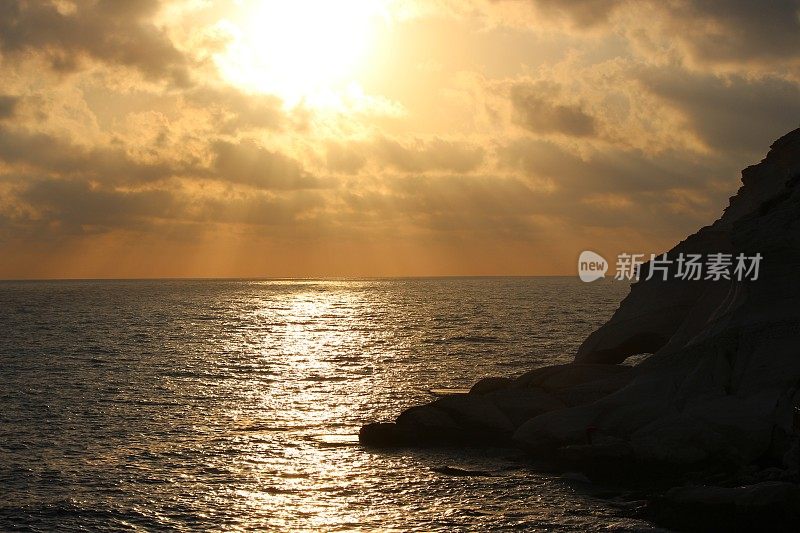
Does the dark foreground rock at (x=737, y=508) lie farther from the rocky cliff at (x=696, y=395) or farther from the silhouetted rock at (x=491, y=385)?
the silhouetted rock at (x=491, y=385)

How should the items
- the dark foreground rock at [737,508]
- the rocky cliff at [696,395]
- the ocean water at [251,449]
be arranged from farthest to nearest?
the rocky cliff at [696,395], the ocean water at [251,449], the dark foreground rock at [737,508]

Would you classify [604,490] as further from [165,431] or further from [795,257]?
[165,431]

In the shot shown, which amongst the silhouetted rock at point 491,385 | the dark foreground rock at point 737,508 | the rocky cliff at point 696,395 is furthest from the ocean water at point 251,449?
the silhouetted rock at point 491,385

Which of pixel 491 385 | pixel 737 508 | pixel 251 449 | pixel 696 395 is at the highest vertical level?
pixel 696 395

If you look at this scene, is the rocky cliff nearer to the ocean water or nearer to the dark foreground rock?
the ocean water

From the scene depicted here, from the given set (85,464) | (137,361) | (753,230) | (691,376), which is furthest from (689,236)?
(137,361)

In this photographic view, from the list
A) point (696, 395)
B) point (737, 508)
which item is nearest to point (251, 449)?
point (696, 395)

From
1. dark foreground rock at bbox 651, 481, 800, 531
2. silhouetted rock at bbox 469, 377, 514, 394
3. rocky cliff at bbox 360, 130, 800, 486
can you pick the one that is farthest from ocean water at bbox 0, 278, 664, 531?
silhouetted rock at bbox 469, 377, 514, 394

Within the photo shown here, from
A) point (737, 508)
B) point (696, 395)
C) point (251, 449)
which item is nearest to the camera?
point (737, 508)

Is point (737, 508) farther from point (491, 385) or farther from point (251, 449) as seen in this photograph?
point (251, 449)

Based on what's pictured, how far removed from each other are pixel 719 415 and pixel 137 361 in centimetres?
5109

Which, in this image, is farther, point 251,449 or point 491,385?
point 491,385

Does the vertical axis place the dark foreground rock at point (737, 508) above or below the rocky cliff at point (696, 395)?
below

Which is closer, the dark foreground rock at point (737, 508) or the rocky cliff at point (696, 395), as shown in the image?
the dark foreground rock at point (737, 508)
